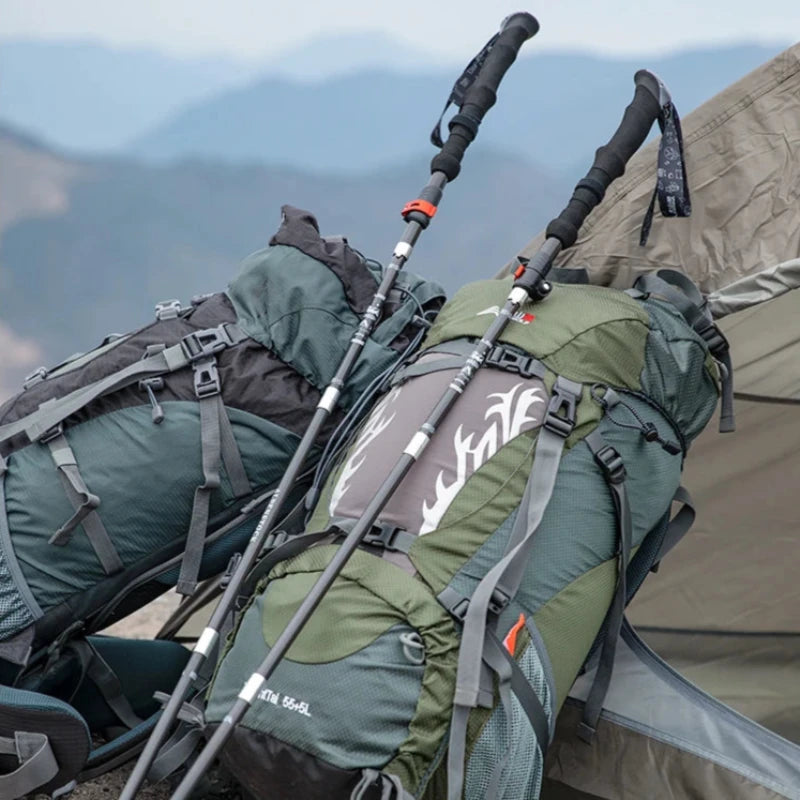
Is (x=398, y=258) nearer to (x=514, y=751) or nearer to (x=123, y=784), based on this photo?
(x=514, y=751)

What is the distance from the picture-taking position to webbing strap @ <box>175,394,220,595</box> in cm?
265

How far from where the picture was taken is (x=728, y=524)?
322cm

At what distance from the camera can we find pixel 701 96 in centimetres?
633

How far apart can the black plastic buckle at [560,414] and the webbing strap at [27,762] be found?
1233mm

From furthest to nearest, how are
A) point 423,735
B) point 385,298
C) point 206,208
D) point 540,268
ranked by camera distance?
point 206,208 → point 385,298 → point 540,268 → point 423,735

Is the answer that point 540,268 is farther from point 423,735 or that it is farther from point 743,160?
point 423,735

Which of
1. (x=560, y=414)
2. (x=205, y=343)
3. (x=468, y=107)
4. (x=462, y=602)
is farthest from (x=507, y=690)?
(x=468, y=107)

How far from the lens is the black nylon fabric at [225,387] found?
2701 millimetres

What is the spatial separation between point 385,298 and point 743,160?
3.12ft

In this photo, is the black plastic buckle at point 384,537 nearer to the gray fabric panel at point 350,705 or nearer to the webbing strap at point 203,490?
the gray fabric panel at point 350,705

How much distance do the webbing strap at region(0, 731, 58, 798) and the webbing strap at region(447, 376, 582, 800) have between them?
0.93m

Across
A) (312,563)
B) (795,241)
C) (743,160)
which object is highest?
(743,160)

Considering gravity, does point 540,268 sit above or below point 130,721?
above

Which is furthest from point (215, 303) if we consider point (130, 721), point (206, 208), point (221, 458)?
point (206, 208)
